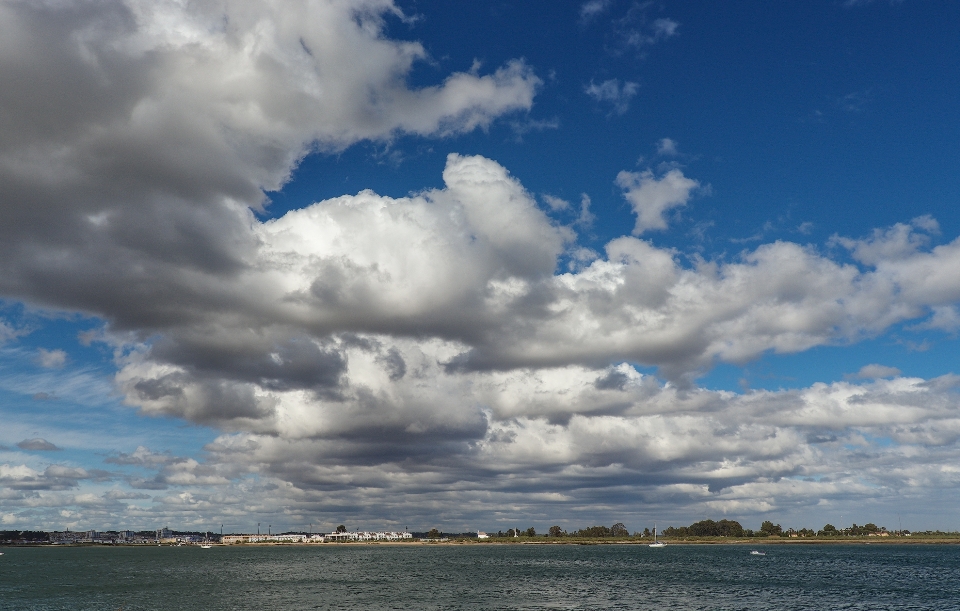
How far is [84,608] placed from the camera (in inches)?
3846

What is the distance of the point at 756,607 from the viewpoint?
3782 inches

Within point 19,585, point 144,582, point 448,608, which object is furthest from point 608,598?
point 19,585

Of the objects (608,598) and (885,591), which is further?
(885,591)

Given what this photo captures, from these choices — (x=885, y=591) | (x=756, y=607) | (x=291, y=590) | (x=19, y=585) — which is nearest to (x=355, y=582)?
(x=291, y=590)

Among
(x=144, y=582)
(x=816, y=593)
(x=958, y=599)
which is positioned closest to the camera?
(x=958, y=599)

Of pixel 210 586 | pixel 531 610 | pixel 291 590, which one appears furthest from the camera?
pixel 210 586

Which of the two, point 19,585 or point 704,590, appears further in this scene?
point 19,585

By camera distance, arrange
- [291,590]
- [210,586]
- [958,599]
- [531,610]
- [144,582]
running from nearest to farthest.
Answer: [531,610] < [958,599] < [291,590] < [210,586] < [144,582]

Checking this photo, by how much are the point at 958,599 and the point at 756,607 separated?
37254 millimetres

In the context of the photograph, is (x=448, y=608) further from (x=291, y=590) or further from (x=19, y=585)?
(x=19, y=585)

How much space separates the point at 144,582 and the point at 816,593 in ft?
427

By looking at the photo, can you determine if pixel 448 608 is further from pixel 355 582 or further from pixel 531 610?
pixel 355 582

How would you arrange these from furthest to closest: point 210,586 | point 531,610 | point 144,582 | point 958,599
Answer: point 144,582 → point 210,586 → point 958,599 → point 531,610

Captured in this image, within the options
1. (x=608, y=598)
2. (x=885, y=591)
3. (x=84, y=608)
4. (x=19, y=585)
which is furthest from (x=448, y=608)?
(x=19, y=585)
